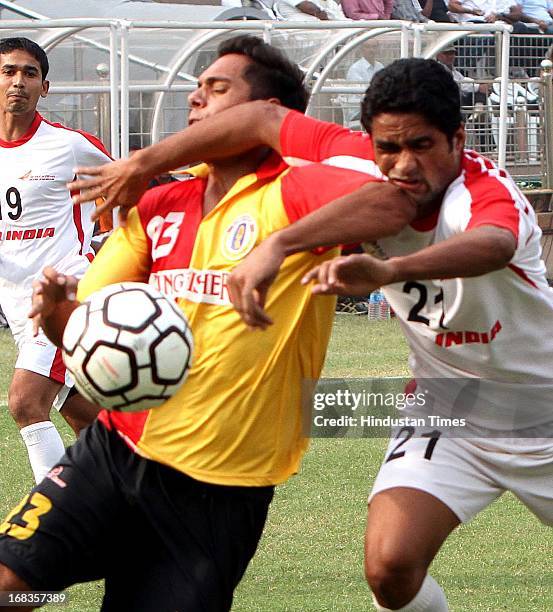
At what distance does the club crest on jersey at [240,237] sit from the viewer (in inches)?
137

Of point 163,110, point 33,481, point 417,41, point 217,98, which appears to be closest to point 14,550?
point 217,98

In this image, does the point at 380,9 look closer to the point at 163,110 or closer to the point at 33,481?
the point at 163,110

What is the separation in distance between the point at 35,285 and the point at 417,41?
10.6 meters

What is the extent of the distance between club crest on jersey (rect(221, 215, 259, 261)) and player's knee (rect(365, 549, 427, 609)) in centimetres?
106

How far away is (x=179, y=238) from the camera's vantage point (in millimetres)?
3598

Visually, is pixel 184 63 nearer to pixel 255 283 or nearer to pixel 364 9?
pixel 364 9

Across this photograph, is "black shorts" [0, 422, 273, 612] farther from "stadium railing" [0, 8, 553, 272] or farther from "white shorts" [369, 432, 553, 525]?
"stadium railing" [0, 8, 553, 272]

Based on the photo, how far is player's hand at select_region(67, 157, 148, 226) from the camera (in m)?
3.70

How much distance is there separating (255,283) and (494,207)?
30.2 inches

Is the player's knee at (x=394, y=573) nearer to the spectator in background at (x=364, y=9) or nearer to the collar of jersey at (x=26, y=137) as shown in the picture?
the collar of jersey at (x=26, y=137)

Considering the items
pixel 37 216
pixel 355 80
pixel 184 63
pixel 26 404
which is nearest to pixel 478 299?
pixel 26 404

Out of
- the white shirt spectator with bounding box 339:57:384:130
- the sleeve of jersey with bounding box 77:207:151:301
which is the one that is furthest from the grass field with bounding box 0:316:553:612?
the white shirt spectator with bounding box 339:57:384:130

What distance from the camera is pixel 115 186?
146 inches

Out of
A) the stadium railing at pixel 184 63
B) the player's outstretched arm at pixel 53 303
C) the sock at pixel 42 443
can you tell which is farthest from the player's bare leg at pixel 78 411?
the stadium railing at pixel 184 63
